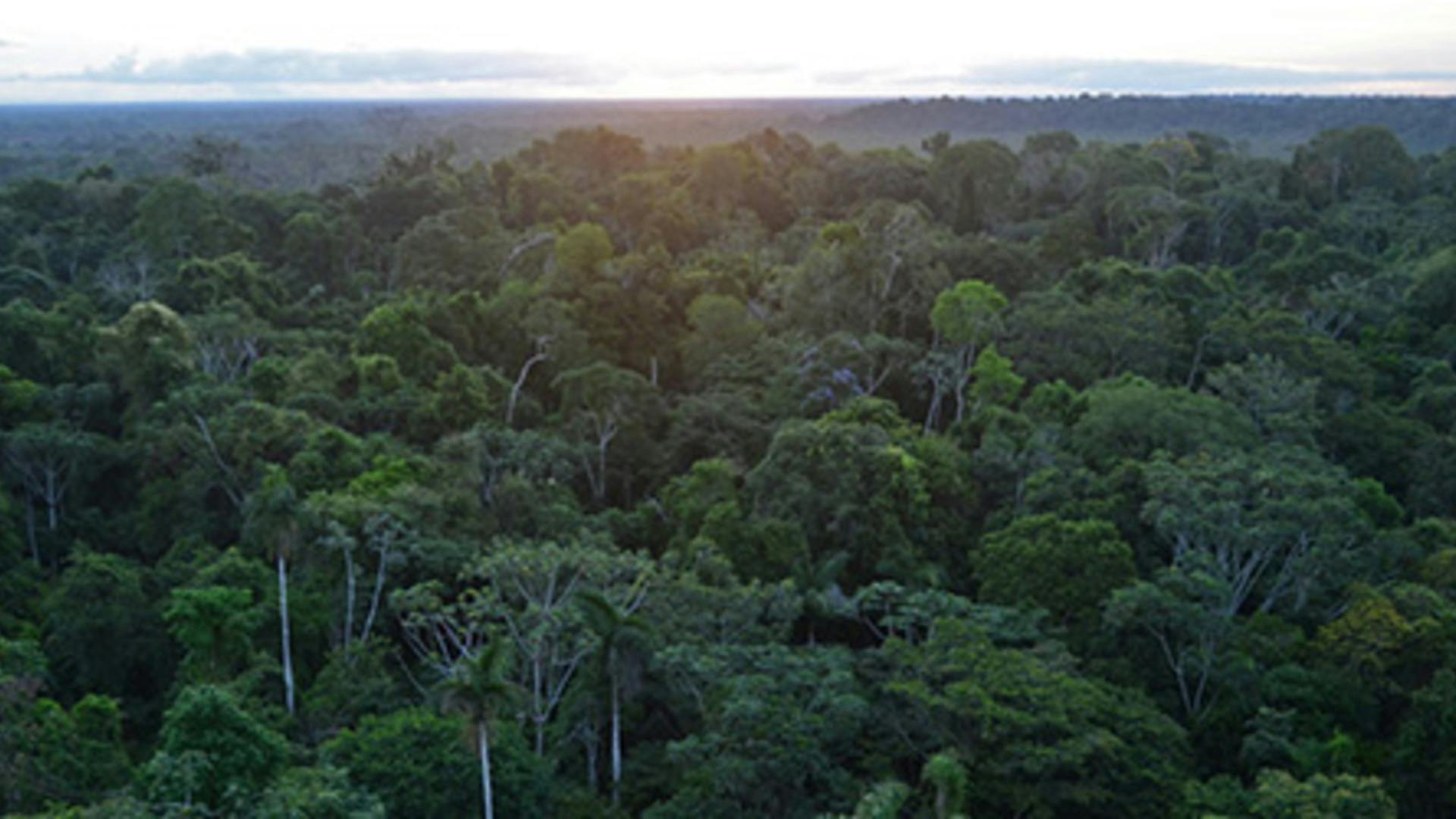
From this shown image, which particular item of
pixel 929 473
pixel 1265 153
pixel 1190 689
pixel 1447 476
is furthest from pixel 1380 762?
pixel 1265 153

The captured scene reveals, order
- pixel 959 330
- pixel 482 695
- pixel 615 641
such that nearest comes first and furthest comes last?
pixel 482 695
pixel 615 641
pixel 959 330

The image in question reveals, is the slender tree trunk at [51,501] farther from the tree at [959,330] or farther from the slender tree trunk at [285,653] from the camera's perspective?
the tree at [959,330]

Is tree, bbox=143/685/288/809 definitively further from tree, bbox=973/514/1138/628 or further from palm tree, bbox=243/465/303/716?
tree, bbox=973/514/1138/628

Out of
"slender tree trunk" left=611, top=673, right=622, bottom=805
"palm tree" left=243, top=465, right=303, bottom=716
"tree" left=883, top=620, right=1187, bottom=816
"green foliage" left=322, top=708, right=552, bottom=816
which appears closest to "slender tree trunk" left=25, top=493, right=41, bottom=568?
"palm tree" left=243, top=465, right=303, bottom=716

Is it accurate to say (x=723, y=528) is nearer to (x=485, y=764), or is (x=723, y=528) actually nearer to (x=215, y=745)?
(x=485, y=764)

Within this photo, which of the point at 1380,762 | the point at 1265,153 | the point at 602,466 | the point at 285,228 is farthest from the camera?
the point at 1265,153

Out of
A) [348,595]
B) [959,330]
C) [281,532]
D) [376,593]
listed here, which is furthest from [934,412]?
[281,532]

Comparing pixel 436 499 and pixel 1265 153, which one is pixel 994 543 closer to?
pixel 436 499
